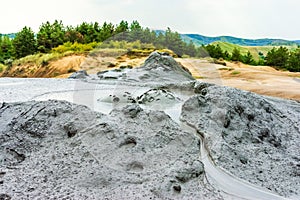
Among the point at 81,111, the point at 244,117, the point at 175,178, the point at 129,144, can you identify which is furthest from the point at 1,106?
the point at 244,117

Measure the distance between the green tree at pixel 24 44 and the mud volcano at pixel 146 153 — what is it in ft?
43.3

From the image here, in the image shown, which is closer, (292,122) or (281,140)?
(281,140)

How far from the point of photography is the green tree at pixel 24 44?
47.8ft

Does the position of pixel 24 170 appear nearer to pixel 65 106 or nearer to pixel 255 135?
pixel 65 106

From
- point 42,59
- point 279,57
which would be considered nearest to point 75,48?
point 42,59

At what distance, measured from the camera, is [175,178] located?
1589mm

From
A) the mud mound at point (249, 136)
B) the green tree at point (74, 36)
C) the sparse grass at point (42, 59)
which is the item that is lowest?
the sparse grass at point (42, 59)

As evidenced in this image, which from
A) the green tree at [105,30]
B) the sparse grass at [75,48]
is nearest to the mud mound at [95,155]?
the sparse grass at [75,48]

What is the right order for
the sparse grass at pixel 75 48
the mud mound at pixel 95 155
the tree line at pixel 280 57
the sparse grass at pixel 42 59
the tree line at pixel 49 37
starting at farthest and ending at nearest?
1. the tree line at pixel 49 37
2. the tree line at pixel 280 57
3. the sparse grass at pixel 75 48
4. the sparse grass at pixel 42 59
5. the mud mound at pixel 95 155

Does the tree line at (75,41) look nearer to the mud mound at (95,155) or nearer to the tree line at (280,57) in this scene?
the tree line at (280,57)

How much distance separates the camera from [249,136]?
229cm

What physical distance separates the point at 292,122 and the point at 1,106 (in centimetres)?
233

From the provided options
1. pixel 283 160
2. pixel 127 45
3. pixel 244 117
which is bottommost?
pixel 283 160

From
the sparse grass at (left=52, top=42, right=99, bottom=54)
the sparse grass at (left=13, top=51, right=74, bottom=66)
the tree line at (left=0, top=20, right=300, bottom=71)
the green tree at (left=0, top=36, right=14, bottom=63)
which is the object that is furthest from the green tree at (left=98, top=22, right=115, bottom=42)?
the green tree at (left=0, top=36, right=14, bottom=63)
